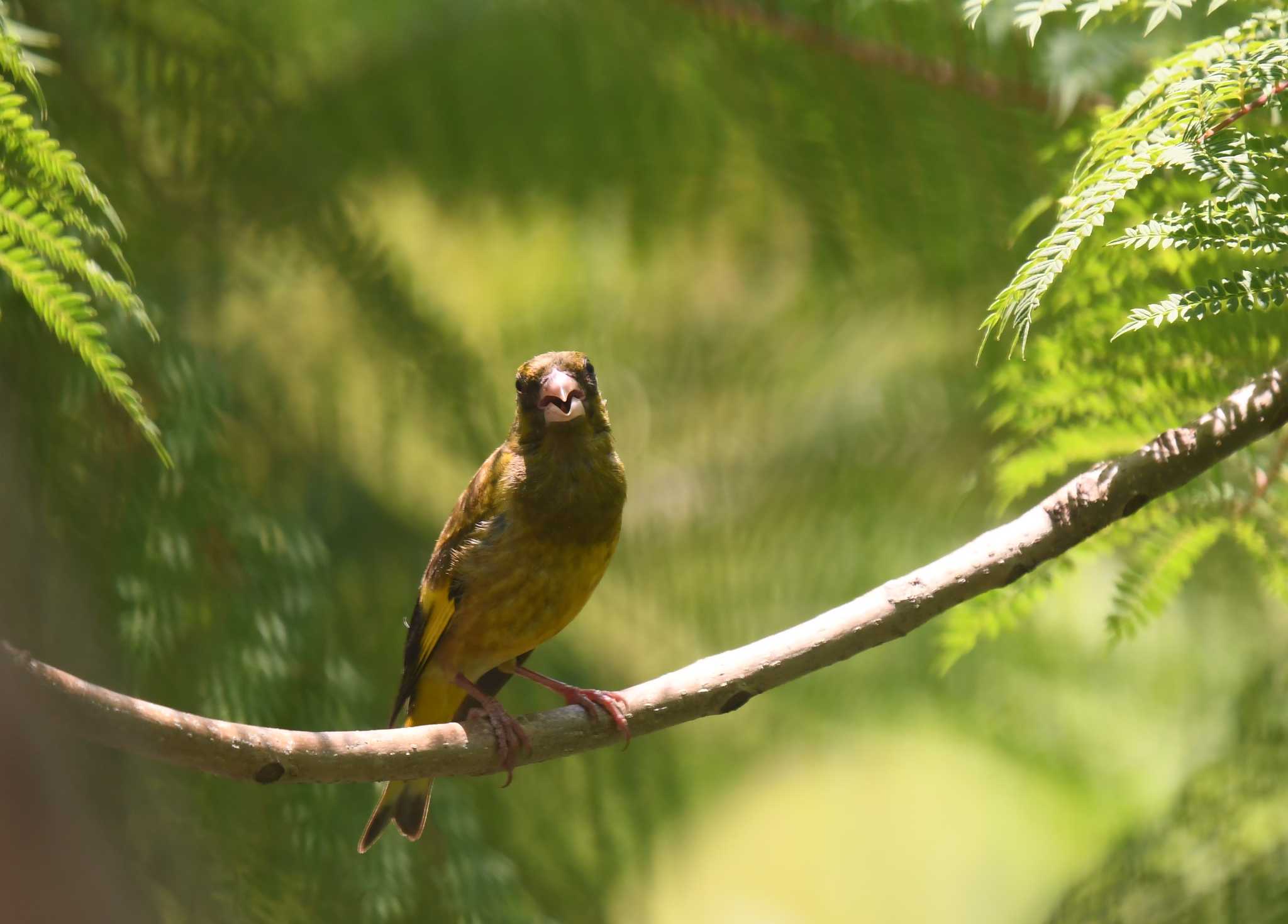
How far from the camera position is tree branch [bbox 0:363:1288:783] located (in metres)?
1.24

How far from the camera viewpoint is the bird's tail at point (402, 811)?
2100 mm

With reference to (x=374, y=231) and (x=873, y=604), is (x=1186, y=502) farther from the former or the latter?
(x=374, y=231)

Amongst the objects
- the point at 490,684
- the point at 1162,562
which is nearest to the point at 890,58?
the point at 1162,562

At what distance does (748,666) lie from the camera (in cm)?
151

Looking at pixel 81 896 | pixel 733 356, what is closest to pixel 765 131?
pixel 733 356

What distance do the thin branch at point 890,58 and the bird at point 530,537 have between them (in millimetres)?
1024

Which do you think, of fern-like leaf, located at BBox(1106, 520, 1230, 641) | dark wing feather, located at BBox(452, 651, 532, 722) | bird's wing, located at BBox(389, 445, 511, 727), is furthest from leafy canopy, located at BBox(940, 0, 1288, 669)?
dark wing feather, located at BBox(452, 651, 532, 722)

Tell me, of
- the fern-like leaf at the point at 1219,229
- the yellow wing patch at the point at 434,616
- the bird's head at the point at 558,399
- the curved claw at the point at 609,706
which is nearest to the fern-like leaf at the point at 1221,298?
the fern-like leaf at the point at 1219,229

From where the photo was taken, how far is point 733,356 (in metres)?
3.03

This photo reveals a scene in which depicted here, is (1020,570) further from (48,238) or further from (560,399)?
(48,238)

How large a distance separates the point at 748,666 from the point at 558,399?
0.57 meters

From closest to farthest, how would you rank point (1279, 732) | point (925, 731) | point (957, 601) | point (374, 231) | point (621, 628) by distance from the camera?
point (957, 601)
point (1279, 732)
point (374, 231)
point (621, 628)
point (925, 731)

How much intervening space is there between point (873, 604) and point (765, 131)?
1.65 metres

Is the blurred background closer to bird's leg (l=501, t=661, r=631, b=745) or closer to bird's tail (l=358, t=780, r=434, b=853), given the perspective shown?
bird's tail (l=358, t=780, r=434, b=853)
